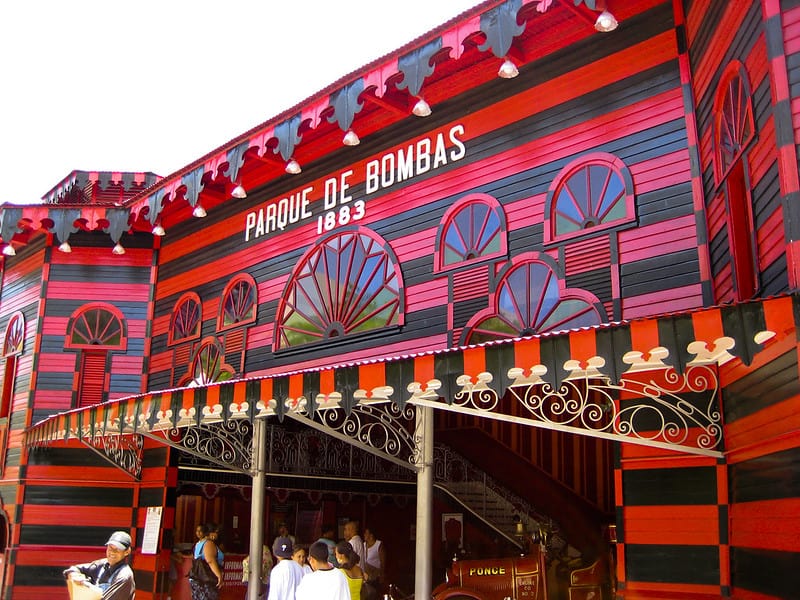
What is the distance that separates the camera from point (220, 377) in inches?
632

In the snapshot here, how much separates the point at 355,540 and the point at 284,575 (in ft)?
11.5

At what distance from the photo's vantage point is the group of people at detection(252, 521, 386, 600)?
7414 millimetres

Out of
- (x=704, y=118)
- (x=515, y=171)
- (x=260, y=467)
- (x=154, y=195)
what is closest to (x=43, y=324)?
(x=154, y=195)

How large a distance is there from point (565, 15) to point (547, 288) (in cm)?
370

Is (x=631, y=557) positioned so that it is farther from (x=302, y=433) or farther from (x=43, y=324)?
(x=43, y=324)

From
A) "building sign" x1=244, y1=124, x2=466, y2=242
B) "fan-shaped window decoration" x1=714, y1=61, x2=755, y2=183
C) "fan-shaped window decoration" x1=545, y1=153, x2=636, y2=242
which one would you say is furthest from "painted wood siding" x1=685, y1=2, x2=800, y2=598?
"building sign" x1=244, y1=124, x2=466, y2=242

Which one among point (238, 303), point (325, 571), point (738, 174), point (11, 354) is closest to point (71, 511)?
point (11, 354)

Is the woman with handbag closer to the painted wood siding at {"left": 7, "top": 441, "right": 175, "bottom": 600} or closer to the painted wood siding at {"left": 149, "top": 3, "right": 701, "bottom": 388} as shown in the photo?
the painted wood siding at {"left": 149, "top": 3, "right": 701, "bottom": 388}

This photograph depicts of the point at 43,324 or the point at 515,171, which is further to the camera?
the point at 43,324

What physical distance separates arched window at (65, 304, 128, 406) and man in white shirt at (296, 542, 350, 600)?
39.7ft

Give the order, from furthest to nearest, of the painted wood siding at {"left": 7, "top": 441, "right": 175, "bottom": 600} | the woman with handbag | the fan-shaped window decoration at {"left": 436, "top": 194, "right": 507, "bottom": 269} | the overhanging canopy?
the painted wood siding at {"left": 7, "top": 441, "right": 175, "bottom": 600} < the woman with handbag < the fan-shaped window decoration at {"left": 436, "top": 194, "right": 507, "bottom": 269} < the overhanging canopy

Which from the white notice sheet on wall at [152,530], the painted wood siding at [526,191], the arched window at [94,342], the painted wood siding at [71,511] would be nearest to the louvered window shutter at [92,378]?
the arched window at [94,342]

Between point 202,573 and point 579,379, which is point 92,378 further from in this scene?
point 579,379

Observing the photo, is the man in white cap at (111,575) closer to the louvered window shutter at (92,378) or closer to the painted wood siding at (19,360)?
the painted wood siding at (19,360)
